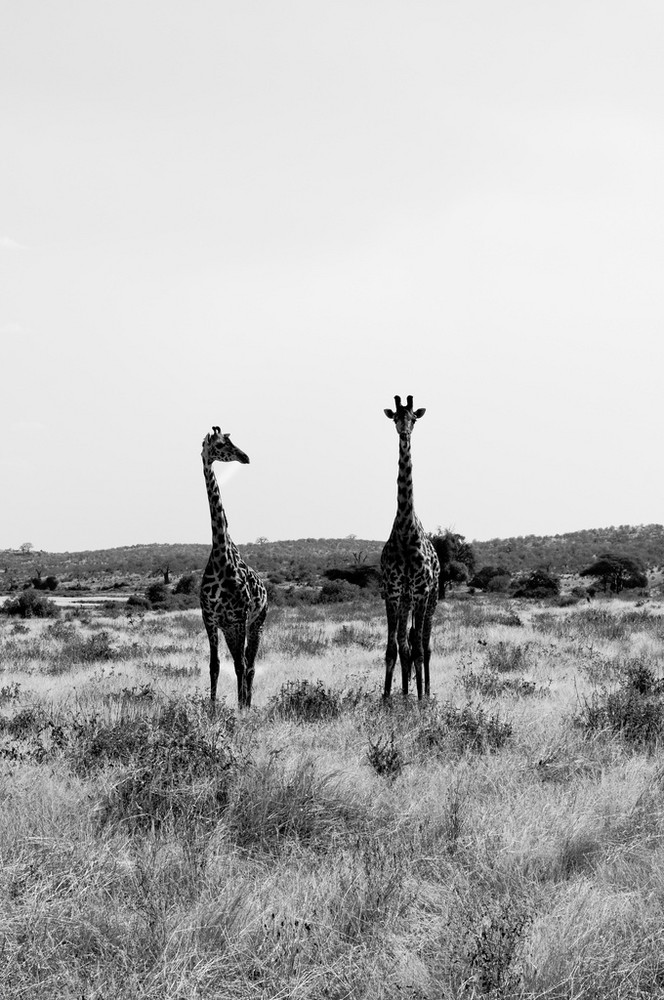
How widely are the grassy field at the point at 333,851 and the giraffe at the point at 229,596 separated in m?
0.56

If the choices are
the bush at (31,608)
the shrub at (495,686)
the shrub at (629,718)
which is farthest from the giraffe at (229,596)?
the bush at (31,608)

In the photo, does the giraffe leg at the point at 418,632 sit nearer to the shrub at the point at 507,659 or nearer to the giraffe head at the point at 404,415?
the giraffe head at the point at 404,415

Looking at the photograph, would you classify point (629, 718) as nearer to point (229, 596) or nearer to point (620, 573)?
point (229, 596)

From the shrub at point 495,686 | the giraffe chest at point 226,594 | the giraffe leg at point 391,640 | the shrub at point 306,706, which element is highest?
the giraffe chest at point 226,594

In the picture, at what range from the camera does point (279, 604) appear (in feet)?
114

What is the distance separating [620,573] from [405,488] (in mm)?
34500

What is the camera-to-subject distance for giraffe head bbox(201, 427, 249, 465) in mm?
8977

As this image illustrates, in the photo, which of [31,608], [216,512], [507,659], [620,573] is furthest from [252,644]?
[620,573]

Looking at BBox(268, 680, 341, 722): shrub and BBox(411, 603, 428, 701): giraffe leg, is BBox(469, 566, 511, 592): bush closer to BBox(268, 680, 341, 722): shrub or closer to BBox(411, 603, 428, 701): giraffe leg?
BBox(411, 603, 428, 701): giraffe leg

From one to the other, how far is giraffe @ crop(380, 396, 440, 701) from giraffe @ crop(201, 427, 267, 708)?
153 cm

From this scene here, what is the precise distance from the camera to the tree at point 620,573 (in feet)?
134

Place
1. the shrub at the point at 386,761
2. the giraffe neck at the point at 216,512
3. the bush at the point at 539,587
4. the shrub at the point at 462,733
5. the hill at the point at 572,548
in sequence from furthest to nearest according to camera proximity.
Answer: the hill at the point at 572,548 → the bush at the point at 539,587 → the giraffe neck at the point at 216,512 → the shrub at the point at 462,733 → the shrub at the point at 386,761

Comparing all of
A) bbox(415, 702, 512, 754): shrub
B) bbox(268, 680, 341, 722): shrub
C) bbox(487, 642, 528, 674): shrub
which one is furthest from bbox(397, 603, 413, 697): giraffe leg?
bbox(487, 642, 528, 674): shrub

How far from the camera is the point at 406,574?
374 inches
